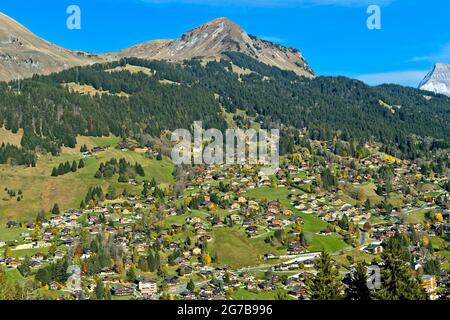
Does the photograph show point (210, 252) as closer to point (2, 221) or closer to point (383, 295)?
point (2, 221)

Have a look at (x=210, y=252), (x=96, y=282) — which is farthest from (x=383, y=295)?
(x=210, y=252)

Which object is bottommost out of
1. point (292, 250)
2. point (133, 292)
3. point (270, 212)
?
point (133, 292)

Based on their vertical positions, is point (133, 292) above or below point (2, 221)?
below

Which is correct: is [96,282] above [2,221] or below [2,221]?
below
